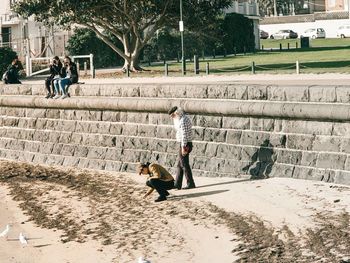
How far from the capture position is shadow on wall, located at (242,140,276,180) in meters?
18.4

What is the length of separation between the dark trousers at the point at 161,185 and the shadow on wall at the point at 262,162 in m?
2.03

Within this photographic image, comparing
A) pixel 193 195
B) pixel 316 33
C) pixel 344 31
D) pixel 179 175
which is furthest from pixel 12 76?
pixel 316 33

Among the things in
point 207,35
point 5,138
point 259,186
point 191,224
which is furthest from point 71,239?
point 207,35

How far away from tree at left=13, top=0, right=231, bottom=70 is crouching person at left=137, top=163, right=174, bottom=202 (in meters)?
23.2

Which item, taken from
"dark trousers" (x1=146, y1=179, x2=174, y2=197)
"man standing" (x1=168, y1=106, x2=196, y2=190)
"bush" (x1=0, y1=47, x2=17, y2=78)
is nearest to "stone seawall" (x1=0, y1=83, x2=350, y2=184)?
"man standing" (x1=168, y1=106, x2=196, y2=190)

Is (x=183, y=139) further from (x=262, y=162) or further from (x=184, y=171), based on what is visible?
(x=262, y=162)

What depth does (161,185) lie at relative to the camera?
1788 centimetres

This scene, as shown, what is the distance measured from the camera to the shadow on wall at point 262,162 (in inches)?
724

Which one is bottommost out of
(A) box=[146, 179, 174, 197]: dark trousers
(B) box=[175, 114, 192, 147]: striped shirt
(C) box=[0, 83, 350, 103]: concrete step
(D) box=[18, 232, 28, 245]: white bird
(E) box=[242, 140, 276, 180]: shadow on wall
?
(D) box=[18, 232, 28, 245]: white bird

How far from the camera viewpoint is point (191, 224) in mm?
15922

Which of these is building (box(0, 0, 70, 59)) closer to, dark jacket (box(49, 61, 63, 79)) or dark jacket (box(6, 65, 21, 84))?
dark jacket (box(6, 65, 21, 84))

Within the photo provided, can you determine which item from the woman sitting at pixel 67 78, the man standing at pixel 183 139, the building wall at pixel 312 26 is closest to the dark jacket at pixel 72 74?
the woman sitting at pixel 67 78

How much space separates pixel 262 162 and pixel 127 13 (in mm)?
23585

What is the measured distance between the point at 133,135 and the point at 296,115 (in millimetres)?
5937
